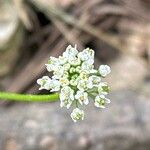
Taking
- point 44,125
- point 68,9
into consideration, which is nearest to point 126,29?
point 68,9

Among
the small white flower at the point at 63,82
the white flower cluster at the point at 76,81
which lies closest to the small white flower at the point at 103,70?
the white flower cluster at the point at 76,81

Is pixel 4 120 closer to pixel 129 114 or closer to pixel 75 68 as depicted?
pixel 129 114

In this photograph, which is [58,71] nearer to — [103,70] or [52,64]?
[52,64]

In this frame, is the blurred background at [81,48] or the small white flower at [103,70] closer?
the small white flower at [103,70]

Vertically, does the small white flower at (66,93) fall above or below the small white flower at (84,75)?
below

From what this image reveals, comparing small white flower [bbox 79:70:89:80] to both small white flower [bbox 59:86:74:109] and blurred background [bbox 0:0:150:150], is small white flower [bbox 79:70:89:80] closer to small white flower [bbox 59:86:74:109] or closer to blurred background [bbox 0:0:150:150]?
small white flower [bbox 59:86:74:109]

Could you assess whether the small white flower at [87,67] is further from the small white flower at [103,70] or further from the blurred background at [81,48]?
the blurred background at [81,48]

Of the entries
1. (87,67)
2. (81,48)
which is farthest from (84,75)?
(81,48)
